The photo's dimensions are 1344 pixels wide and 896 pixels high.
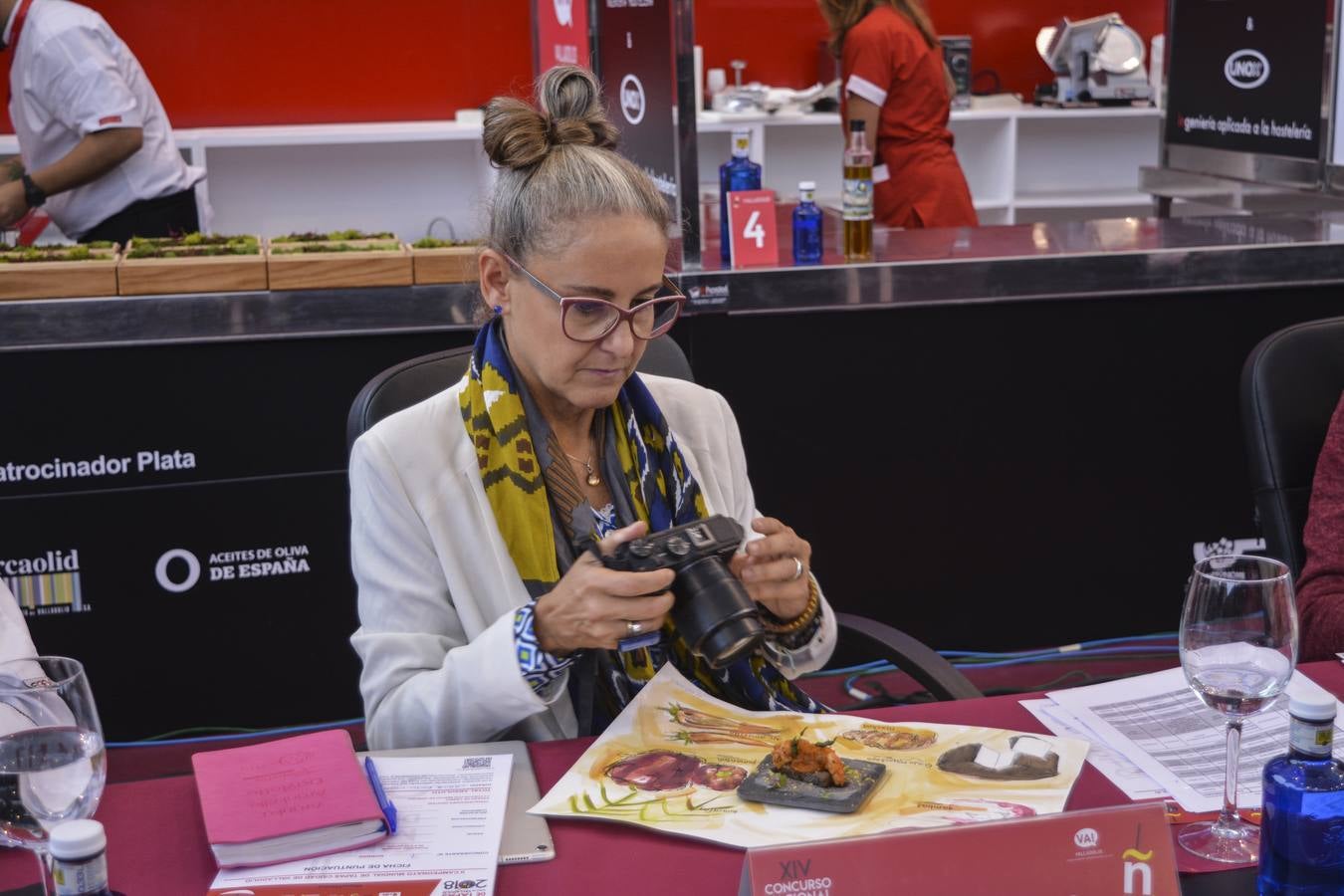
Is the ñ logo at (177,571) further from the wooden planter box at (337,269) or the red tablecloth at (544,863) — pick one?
the red tablecloth at (544,863)

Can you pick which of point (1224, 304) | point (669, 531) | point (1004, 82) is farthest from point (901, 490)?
point (1004, 82)

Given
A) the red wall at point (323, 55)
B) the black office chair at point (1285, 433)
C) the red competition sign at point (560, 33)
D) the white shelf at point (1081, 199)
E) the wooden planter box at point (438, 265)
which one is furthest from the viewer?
the white shelf at point (1081, 199)

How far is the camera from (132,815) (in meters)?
1.21

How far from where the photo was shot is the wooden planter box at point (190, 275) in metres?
2.81

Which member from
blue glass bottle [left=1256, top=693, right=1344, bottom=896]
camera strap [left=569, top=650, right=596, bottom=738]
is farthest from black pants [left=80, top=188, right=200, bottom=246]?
blue glass bottle [left=1256, top=693, right=1344, bottom=896]

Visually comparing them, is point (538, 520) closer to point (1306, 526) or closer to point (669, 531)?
point (669, 531)

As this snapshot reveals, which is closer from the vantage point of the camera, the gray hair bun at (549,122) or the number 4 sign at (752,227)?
the gray hair bun at (549,122)

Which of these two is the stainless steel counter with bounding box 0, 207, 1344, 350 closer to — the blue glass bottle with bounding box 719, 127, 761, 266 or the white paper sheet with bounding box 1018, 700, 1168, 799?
the blue glass bottle with bounding box 719, 127, 761, 266

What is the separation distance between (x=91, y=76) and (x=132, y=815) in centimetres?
286

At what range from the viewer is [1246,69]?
3713mm

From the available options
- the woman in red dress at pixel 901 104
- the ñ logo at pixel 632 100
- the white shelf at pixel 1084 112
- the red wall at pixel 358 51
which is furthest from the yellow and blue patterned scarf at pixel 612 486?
the white shelf at pixel 1084 112

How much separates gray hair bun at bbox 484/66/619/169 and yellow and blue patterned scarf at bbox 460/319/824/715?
0.70 feet

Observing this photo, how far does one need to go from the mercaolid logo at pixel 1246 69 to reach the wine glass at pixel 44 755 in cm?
341

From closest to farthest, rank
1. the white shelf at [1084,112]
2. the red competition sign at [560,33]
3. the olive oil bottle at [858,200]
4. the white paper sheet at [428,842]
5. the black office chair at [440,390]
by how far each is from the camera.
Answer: the white paper sheet at [428,842] < the black office chair at [440,390] < the olive oil bottle at [858,200] < the red competition sign at [560,33] < the white shelf at [1084,112]
